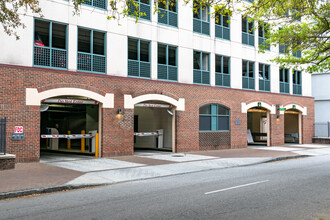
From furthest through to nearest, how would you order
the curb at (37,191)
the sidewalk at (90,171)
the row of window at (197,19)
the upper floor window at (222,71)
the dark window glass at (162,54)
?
the upper floor window at (222,71) → the dark window glass at (162,54) → the row of window at (197,19) → the sidewalk at (90,171) → the curb at (37,191)

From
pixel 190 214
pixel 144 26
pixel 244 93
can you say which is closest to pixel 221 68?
pixel 244 93

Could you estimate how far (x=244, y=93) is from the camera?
24.5m

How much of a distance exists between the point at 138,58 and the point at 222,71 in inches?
281

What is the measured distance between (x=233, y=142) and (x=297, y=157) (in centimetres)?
525

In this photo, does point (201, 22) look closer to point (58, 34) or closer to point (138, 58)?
point (138, 58)

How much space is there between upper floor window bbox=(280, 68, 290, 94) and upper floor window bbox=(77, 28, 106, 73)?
53.5 ft

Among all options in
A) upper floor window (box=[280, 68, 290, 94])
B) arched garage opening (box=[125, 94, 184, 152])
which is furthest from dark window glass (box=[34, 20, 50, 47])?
upper floor window (box=[280, 68, 290, 94])

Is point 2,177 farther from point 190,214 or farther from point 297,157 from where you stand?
point 297,157

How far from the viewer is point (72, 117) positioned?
2794 centimetres

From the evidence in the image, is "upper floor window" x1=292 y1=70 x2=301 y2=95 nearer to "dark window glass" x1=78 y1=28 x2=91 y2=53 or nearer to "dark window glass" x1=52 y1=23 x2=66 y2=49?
"dark window glass" x1=78 y1=28 x2=91 y2=53

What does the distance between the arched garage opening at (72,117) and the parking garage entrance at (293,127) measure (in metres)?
17.4

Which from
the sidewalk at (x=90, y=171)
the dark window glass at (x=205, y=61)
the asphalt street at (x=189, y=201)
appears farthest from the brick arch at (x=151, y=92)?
the asphalt street at (x=189, y=201)

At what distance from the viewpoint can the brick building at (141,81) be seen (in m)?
14.8

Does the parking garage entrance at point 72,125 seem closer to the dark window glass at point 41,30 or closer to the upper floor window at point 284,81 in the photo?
the dark window glass at point 41,30
